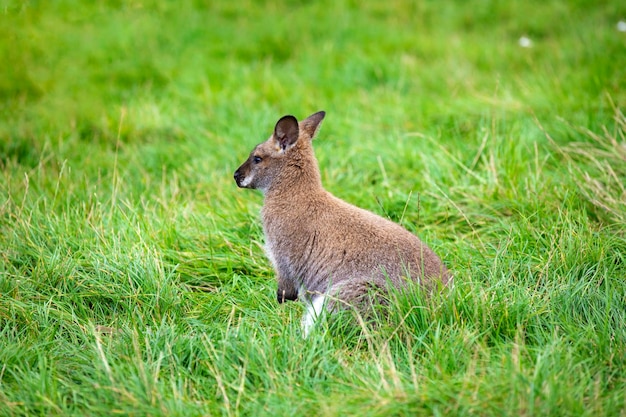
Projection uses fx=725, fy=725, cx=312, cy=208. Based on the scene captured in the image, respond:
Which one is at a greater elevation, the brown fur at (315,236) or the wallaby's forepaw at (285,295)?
the brown fur at (315,236)

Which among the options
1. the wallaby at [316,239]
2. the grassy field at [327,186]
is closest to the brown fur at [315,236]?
the wallaby at [316,239]

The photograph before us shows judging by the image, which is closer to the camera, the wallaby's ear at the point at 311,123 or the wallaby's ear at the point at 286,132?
the wallaby's ear at the point at 286,132

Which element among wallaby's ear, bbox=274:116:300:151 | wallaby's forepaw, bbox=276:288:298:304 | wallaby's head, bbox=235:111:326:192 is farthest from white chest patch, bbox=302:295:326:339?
wallaby's ear, bbox=274:116:300:151

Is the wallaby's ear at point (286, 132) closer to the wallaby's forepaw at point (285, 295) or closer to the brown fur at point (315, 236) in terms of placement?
the brown fur at point (315, 236)

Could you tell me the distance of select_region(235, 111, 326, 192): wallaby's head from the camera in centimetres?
437

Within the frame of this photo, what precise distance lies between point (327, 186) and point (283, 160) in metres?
1.17

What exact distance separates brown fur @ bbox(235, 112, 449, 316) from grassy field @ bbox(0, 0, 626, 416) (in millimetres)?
190

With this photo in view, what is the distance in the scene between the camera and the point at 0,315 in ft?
12.7

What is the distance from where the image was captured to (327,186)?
5.54 metres

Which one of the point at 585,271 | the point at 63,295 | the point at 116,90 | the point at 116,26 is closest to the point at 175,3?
the point at 116,26

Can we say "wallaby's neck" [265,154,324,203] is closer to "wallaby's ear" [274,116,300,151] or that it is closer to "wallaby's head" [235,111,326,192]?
"wallaby's head" [235,111,326,192]

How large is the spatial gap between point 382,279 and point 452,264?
32.1 inches

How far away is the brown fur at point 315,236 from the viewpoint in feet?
12.5

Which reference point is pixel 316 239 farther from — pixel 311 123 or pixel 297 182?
pixel 311 123
